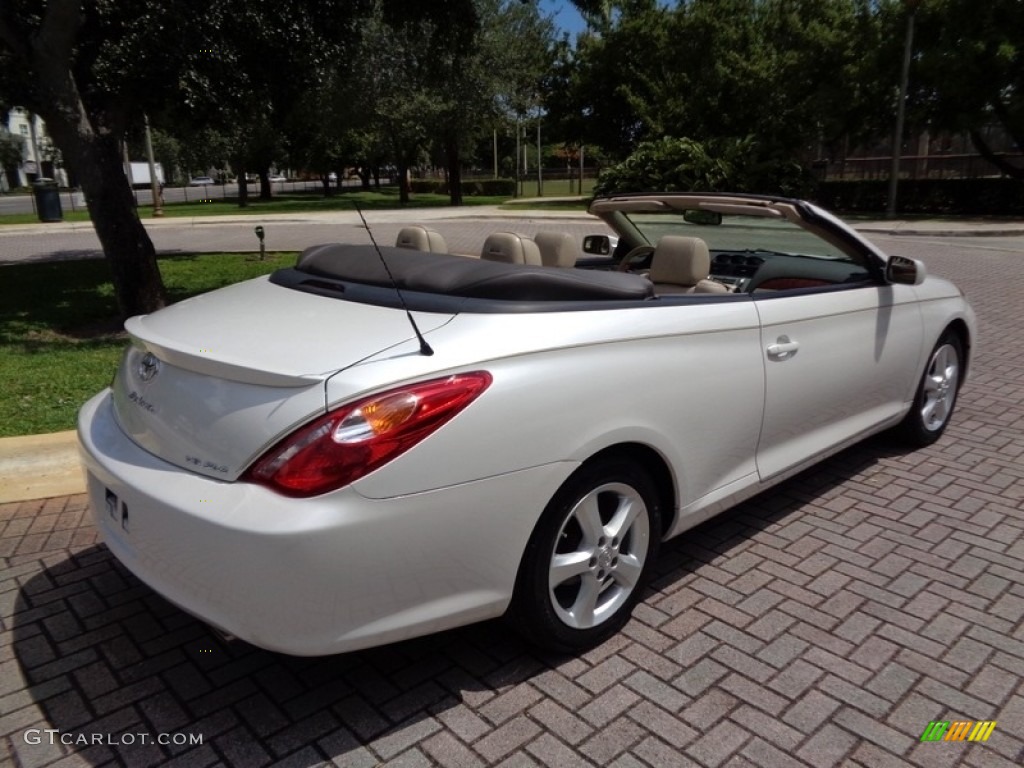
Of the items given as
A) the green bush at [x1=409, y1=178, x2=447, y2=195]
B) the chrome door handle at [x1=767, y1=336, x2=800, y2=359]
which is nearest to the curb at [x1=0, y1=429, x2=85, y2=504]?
the chrome door handle at [x1=767, y1=336, x2=800, y2=359]

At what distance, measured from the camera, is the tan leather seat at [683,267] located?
3719 millimetres

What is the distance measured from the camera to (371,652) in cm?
286

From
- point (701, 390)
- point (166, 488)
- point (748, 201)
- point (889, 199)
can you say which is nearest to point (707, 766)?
point (701, 390)

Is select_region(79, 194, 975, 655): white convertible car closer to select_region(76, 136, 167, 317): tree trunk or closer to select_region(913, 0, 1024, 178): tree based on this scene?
select_region(76, 136, 167, 317): tree trunk

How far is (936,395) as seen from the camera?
4781 millimetres

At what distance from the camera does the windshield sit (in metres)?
4.55

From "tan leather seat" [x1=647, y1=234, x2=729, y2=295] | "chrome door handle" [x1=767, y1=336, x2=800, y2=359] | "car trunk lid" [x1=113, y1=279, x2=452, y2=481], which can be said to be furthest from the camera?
"tan leather seat" [x1=647, y1=234, x2=729, y2=295]

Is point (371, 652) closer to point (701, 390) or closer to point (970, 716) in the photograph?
point (701, 390)

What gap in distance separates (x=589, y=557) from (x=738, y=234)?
2.86 m

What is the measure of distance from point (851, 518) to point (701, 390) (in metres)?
1.46

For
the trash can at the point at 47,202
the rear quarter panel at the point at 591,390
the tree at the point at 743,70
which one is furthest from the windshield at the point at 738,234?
the trash can at the point at 47,202

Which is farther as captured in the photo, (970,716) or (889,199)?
(889,199)

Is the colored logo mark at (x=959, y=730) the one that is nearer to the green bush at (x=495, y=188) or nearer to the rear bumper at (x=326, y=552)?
the rear bumper at (x=326, y=552)

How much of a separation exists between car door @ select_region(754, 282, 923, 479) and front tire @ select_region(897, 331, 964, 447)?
0.97 feet
